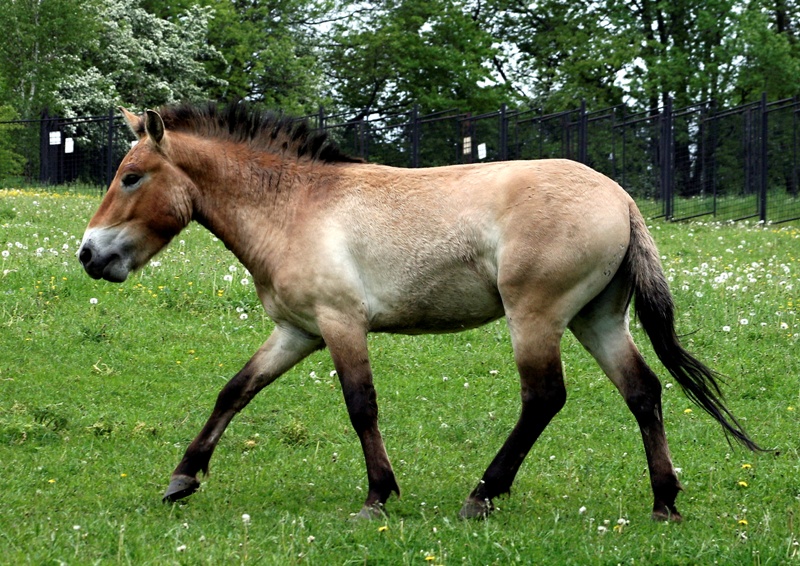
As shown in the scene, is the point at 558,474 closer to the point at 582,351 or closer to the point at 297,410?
the point at 297,410

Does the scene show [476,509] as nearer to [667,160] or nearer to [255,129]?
[255,129]

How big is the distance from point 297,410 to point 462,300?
2776mm

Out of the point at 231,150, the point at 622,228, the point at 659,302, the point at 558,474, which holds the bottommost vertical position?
the point at 558,474

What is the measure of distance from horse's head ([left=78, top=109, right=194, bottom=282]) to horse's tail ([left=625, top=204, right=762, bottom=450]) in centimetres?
273

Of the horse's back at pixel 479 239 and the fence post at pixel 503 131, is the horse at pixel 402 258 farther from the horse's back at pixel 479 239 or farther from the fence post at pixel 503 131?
the fence post at pixel 503 131

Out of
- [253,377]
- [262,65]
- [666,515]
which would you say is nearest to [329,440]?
[253,377]

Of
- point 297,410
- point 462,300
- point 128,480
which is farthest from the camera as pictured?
point 297,410

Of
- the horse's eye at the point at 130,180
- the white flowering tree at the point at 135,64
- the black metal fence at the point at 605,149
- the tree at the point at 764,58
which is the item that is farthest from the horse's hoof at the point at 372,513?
the tree at the point at 764,58

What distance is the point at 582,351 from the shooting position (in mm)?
9750

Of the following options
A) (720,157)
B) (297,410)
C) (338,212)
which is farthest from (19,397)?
(720,157)

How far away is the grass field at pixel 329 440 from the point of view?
4938 millimetres

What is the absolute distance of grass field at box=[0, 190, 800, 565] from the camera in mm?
4938

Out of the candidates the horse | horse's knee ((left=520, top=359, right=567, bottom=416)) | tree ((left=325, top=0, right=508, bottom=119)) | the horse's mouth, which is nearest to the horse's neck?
the horse

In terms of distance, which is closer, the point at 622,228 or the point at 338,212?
the point at 622,228
